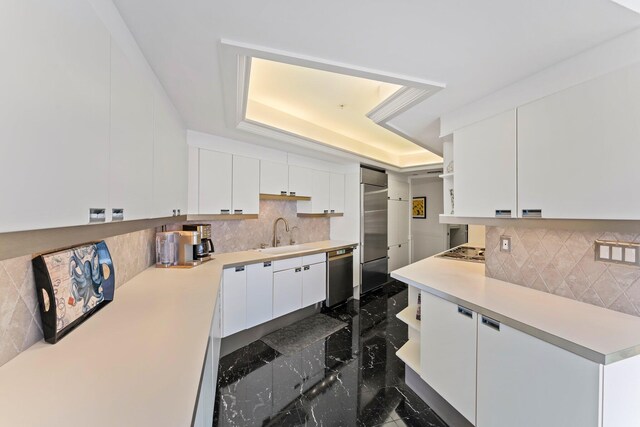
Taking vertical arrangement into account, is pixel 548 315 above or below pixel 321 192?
below

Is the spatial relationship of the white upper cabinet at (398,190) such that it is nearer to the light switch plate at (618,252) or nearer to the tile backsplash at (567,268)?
the tile backsplash at (567,268)

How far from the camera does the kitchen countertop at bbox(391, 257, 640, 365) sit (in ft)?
3.27

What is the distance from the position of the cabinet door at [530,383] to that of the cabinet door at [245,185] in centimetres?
240

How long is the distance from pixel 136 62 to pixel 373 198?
3572mm

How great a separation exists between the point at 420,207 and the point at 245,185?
4.32m

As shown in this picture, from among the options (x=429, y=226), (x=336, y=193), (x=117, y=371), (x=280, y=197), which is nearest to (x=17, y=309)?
(x=117, y=371)

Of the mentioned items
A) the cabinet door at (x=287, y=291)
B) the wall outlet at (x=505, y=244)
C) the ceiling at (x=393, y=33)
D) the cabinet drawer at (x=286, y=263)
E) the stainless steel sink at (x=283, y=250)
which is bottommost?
the cabinet door at (x=287, y=291)

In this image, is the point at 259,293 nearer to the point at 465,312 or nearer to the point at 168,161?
the point at 168,161

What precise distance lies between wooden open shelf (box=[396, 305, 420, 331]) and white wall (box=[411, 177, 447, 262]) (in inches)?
145

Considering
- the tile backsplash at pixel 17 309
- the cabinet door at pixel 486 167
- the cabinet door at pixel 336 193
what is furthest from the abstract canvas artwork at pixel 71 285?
the cabinet door at pixel 336 193

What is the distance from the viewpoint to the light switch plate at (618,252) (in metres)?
1.22

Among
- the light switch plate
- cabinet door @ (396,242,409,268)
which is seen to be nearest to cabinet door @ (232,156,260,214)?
the light switch plate

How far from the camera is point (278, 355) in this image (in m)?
2.40

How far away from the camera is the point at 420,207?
5.76m
